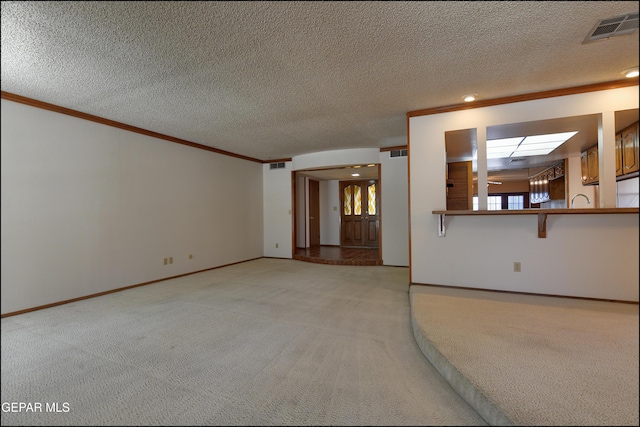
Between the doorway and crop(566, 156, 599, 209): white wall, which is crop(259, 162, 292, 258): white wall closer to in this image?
the doorway

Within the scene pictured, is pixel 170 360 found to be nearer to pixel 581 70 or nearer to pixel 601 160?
pixel 601 160

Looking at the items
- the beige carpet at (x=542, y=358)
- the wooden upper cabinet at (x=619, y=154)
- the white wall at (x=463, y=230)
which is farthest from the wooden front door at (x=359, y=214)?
the wooden upper cabinet at (x=619, y=154)

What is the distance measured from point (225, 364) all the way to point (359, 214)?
21.6 ft

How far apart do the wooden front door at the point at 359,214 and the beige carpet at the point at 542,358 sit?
5.50 m

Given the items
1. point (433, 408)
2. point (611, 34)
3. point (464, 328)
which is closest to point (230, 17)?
point (611, 34)

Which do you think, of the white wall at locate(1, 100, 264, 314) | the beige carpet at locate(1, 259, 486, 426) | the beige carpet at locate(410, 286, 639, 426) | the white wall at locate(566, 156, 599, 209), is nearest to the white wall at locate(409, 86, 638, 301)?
the beige carpet at locate(410, 286, 639, 426)

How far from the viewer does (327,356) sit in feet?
6.36

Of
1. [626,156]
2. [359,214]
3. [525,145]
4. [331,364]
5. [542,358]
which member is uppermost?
[525,145]

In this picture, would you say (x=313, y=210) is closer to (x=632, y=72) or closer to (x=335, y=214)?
(x=335, y=214)

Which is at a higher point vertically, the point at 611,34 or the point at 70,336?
the point at 611,34

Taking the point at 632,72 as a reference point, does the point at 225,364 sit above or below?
below

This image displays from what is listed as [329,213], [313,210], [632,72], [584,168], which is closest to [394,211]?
[313,210]

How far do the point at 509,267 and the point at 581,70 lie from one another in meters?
1.90

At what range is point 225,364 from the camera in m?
1.84
